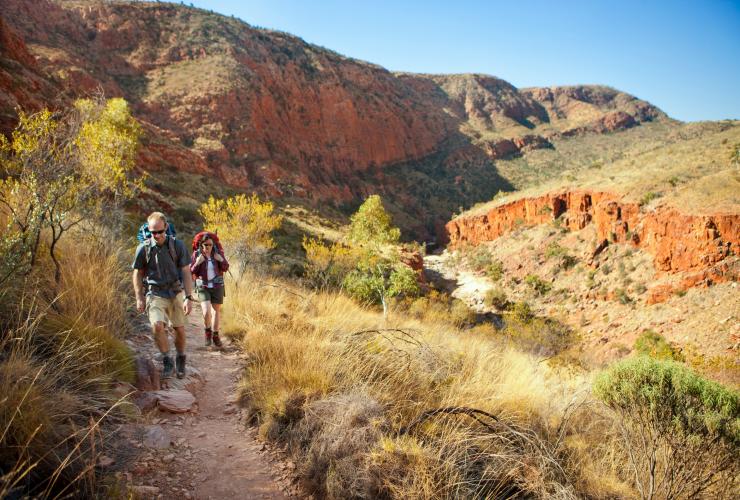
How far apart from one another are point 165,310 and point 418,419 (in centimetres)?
286

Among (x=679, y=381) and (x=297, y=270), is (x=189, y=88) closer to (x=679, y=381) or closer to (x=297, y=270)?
(x=297, y=270)

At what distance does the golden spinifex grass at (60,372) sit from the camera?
180cm

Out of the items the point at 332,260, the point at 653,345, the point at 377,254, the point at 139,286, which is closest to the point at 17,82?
the point at 332,260

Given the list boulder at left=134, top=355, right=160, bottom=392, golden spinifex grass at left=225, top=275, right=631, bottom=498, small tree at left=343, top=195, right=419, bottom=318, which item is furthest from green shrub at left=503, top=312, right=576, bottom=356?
boulder at left=134, top=355, right=160, bottom=392

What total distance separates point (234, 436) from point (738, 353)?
17764 mm

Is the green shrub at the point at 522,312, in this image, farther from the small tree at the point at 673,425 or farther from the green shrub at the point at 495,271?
the small tree at the point at 673,425

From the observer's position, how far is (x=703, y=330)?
49.6 feet

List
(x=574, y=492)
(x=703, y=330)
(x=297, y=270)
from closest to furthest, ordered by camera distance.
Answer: (x=574, y=492), (x=703, y=330), (x=297, y=270)

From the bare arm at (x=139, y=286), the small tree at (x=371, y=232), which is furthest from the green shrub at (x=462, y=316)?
the bare arm at (x=139, y=286)

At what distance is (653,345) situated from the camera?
15.5 metres

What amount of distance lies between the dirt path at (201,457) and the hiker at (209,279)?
1.43 meters

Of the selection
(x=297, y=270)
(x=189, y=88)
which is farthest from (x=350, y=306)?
(x=189, y=88)

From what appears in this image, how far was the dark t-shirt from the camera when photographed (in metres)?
3.79

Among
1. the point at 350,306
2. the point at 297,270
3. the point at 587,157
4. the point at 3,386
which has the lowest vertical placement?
the point at 297,270
